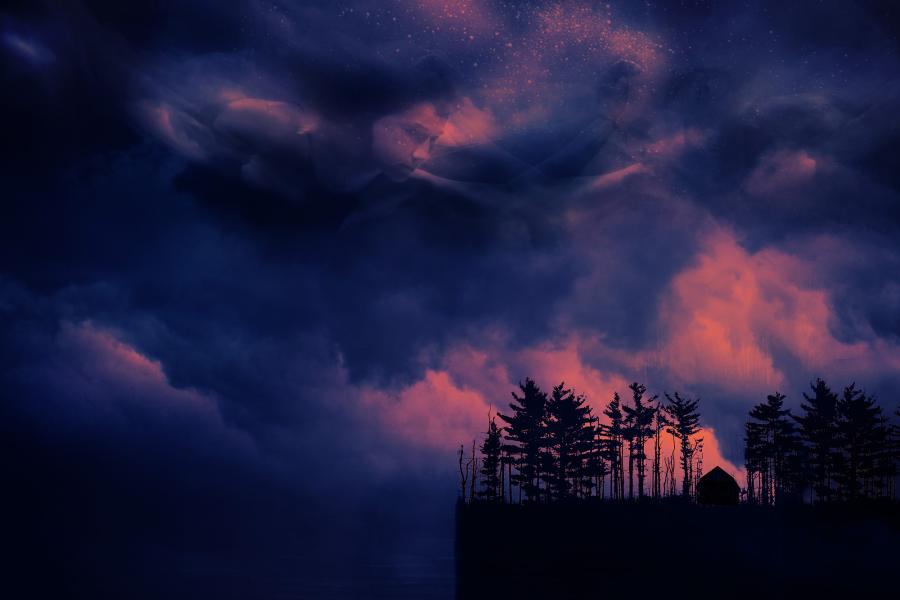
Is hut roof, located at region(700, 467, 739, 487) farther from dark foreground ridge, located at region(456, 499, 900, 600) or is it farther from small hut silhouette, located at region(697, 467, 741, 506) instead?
dark foreground ridge, located at region(456, 499, 900, 600)

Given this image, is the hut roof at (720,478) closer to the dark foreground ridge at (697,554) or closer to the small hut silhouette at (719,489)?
the small hut silhouette at (719,489)

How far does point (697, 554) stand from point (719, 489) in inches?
288

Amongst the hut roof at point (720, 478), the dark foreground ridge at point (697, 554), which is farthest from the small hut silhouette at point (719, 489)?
the dark foreground ridge at point (697, 554)

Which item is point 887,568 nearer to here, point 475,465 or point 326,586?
point 475,465

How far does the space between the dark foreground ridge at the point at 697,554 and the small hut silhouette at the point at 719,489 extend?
5.56 meters

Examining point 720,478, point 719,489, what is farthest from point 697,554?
point 720,478

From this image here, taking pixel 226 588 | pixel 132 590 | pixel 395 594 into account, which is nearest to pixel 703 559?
pixel 395 594

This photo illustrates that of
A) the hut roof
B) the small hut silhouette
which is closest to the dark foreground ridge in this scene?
the small hut silhouette

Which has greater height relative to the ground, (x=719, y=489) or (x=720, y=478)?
(x=720, y=478)

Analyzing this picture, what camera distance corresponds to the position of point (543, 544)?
79938 millimetres

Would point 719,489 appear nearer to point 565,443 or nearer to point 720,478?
point 720,478

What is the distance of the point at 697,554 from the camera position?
235 feet

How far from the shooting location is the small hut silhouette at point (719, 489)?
68562 mm

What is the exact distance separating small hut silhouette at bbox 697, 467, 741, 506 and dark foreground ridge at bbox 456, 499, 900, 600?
5.56 meters
